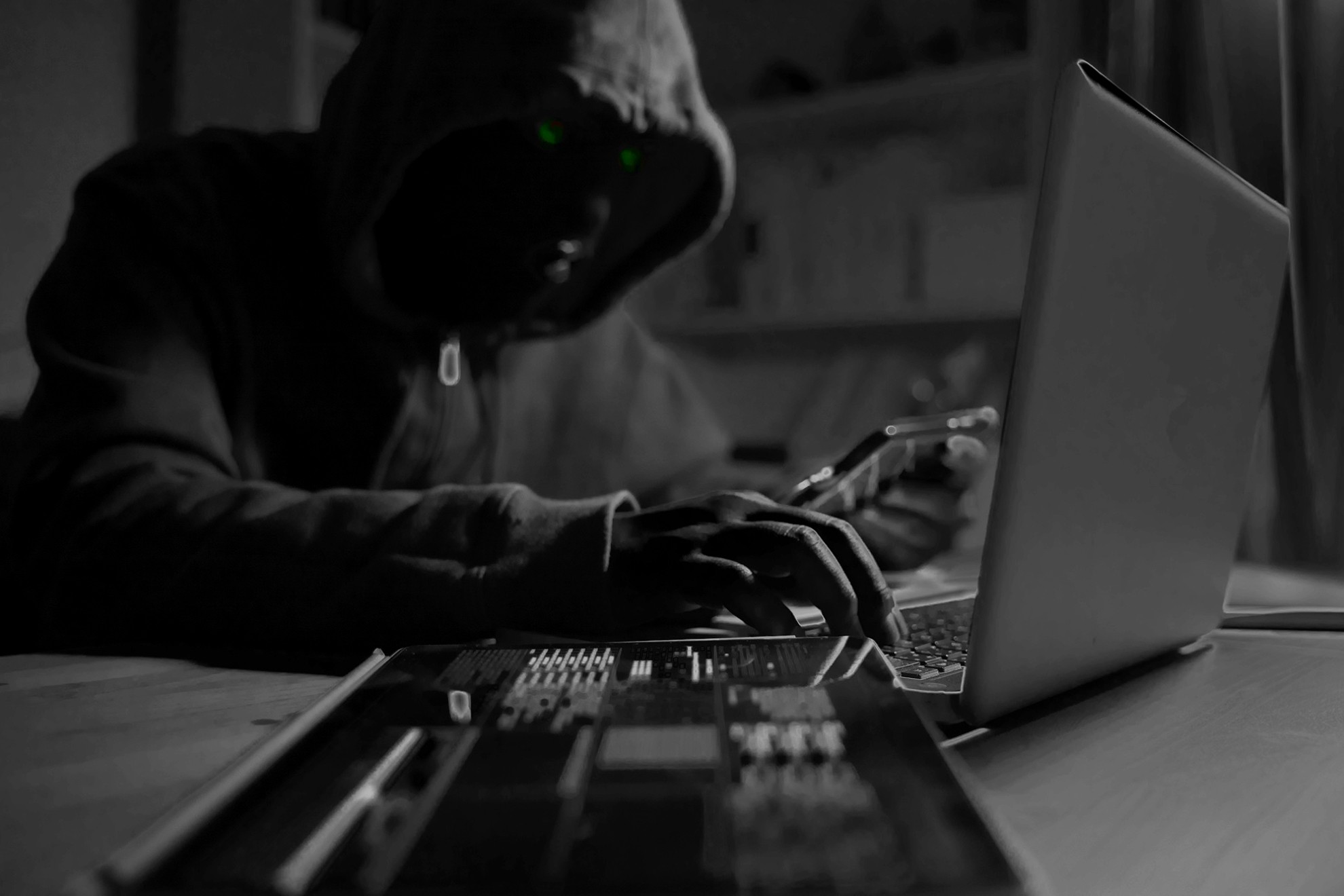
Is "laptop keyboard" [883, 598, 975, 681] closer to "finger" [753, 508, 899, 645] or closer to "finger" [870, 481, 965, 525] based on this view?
"finger" [753, 508, 899, 645]

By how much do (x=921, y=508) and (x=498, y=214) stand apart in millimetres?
567

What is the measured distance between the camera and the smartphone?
78 centimetres

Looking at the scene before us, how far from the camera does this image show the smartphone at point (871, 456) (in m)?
0.78

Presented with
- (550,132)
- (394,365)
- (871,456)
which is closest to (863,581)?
(871,456)

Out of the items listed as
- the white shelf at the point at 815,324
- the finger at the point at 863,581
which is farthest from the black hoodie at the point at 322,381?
the white shelf at the point at 815,324

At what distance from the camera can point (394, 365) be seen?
1069 mm

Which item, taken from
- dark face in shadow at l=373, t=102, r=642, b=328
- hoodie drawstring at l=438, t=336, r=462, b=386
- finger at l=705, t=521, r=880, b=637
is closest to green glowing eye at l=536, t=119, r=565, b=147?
dark face in shadow at l=373, t=102, r=642, b=328

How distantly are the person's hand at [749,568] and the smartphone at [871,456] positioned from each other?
0.17 meters

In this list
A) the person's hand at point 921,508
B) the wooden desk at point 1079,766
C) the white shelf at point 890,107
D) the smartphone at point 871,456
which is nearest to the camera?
the wooden desk at point 1079,766

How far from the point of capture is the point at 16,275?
171 centimetres

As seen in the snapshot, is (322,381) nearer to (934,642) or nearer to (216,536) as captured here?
(216,536)

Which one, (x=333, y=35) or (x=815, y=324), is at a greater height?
(x=333, y=35)

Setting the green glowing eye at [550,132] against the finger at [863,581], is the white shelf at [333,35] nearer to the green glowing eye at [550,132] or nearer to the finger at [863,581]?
the green glowing eye at [550,132]

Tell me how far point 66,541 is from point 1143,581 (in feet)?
2.45
